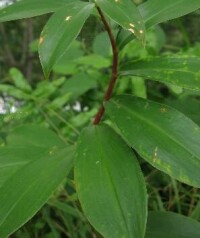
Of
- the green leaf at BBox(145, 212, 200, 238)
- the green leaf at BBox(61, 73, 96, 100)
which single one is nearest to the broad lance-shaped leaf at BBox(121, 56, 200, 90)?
the green leaf at BBox(145, 212, 200, 238)

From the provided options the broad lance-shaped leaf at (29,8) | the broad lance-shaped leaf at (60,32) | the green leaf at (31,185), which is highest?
the broad lance-shaped leaf at (29,8)

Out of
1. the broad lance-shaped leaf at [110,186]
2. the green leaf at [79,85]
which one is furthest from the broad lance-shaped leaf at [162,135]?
the green leaf at [79,85]

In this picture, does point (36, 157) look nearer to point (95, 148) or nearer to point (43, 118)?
point (95, 148)

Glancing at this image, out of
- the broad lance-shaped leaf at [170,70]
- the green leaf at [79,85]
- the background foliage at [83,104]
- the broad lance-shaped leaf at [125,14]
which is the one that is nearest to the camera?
the broad lance-shaped leaf at [125,14]

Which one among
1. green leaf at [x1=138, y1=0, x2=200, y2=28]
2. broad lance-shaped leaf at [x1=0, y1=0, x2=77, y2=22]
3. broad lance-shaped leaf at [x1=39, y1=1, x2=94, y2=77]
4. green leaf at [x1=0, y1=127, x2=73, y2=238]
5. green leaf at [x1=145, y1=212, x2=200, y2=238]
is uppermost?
broad lance-shaped leaf at [x1=0, y1=0, x2=77, y2=22]

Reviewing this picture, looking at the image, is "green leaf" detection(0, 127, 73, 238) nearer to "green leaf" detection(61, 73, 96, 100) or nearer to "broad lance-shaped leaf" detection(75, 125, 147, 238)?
"broad lance-shaped leaf" detection(75, 125, 147, 238)

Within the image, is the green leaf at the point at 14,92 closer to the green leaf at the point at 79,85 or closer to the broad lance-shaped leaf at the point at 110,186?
the green leaf at the point at 79,85
